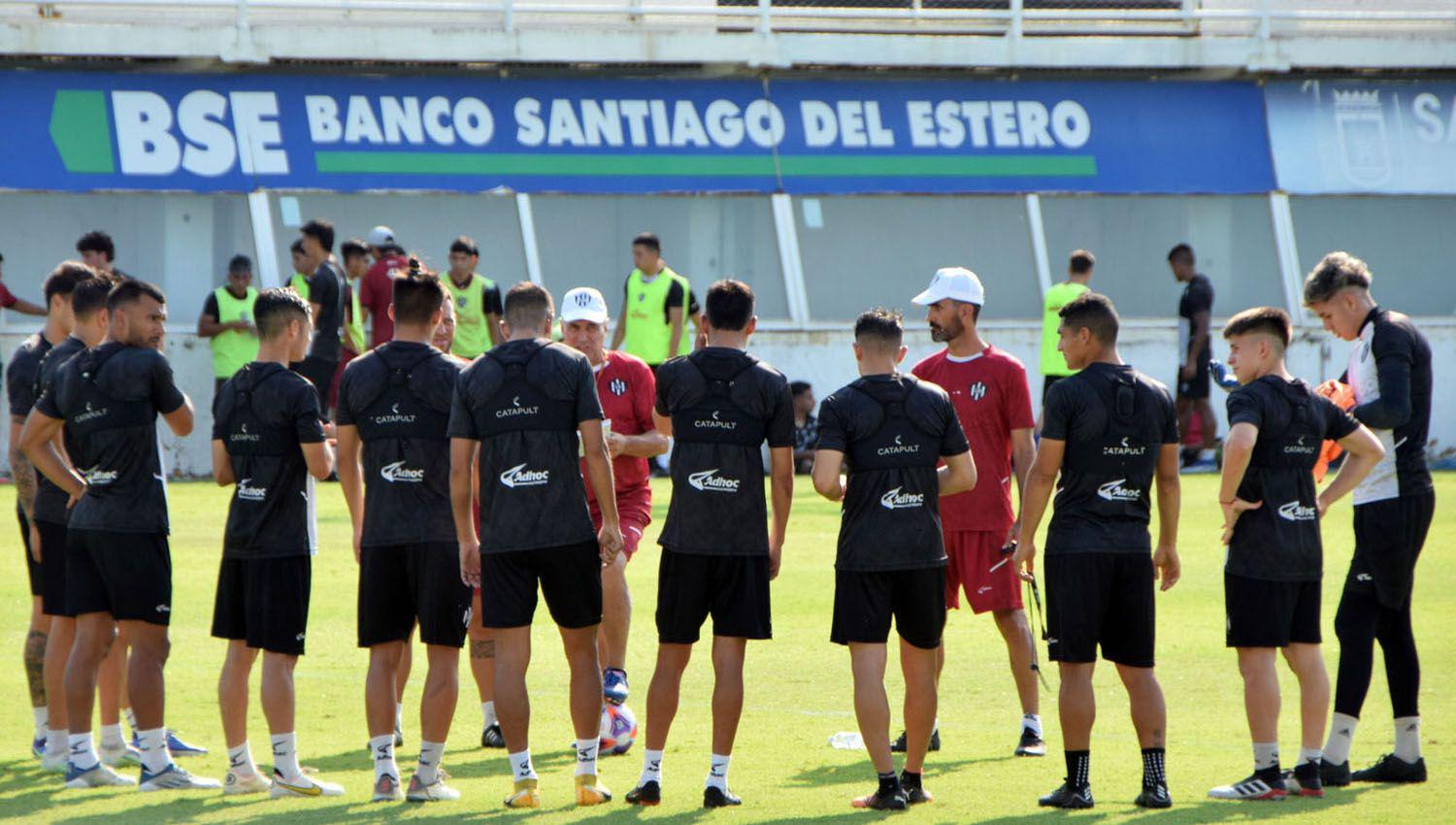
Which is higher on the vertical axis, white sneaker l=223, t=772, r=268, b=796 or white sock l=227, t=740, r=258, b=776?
white sock l=227, t=740, r=258, b=776

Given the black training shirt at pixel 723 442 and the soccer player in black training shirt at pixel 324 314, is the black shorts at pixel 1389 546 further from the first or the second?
the soccer player in black training shirt at pixel 324 314

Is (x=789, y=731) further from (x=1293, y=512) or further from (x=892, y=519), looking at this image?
(x=1293, y=512)

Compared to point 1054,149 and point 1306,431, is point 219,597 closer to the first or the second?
point 1306,431

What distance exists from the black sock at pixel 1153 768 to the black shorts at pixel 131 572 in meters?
4.06

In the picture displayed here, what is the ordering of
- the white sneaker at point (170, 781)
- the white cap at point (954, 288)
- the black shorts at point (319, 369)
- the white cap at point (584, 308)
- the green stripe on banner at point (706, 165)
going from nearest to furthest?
the white sneaker at point (170, 781) < the white cap at point (954, 288) < the white cap at point (584, 308) < the black shorts at point (319, 369) < the green stripe on banner at point (706, 165)

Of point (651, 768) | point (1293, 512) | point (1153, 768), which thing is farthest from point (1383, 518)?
point (651, 768)

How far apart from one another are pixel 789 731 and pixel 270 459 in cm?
292

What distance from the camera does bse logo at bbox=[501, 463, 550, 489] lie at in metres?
7.23

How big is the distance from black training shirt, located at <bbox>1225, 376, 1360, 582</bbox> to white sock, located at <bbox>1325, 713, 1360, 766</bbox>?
2.10 feet

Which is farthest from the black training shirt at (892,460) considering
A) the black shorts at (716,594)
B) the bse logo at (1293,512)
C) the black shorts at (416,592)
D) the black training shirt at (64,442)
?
the black training shirt at (64,442)

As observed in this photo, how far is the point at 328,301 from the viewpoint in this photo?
Result: 1800 cm

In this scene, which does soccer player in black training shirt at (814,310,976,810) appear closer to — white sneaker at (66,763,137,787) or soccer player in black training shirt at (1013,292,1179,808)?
soccer player in black training shirt at (1013,292,1179,808)

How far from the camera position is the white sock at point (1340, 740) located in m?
7.63

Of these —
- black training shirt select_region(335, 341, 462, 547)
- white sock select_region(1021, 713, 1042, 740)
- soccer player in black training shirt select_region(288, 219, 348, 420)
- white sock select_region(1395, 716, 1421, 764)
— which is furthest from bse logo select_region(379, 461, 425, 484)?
soccer player in black training shirt select_region(288, 219, 348, 420)
